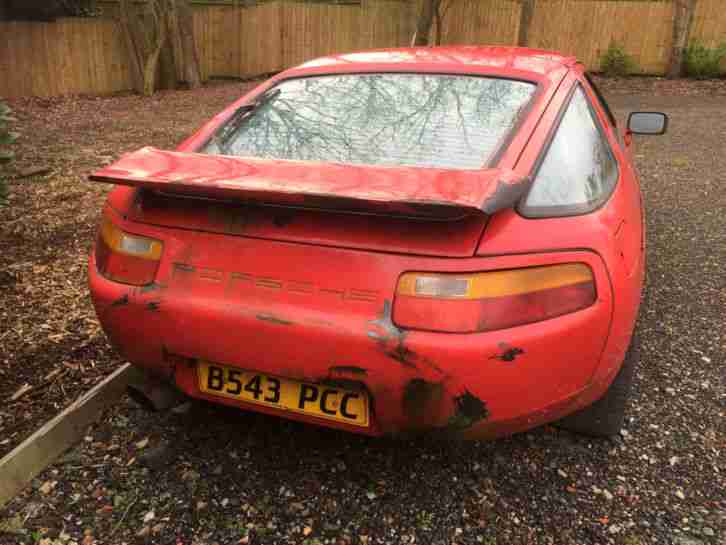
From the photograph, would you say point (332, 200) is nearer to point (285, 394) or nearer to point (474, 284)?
point (474, 284)

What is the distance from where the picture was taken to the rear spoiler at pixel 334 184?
1549 millimetres

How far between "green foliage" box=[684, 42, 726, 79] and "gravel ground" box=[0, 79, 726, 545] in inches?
566

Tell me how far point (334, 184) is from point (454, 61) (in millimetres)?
1249

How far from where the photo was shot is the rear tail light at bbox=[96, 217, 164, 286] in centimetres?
187

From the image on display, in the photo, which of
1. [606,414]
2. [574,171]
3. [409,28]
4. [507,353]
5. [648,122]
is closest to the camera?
[507,353]

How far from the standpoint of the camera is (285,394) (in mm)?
1854

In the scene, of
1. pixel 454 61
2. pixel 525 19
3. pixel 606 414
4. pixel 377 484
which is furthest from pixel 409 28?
pixel 377 484

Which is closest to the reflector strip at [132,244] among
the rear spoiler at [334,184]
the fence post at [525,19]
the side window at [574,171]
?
the rear spoiler at [334,184]

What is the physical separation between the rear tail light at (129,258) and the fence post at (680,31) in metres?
15.8

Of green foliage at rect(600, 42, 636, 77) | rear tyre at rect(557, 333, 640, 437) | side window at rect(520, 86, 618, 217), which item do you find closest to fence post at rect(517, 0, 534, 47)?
green foliage at rect(600, 42, 636, 77)

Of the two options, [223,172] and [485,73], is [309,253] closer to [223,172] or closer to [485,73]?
[223,172]

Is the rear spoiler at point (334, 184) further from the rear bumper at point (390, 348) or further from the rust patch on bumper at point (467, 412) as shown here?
the rust patch on bumper at point (467, 412)

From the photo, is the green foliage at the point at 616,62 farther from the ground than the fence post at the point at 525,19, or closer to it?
closer to it

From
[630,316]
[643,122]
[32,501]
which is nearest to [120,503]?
[32,501]
